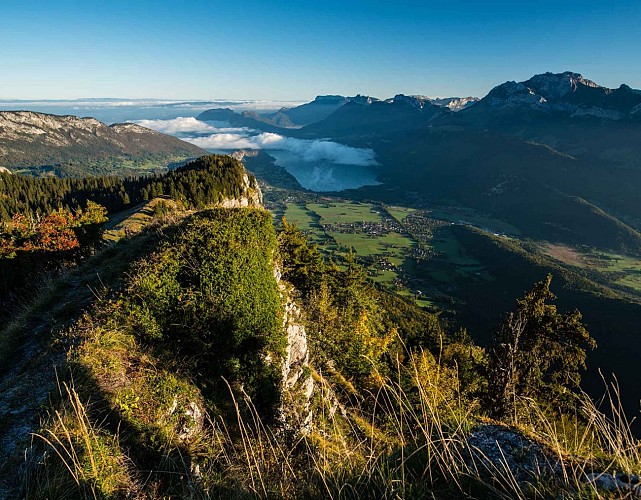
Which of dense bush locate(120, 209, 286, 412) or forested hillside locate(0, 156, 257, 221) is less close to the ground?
dense bush locate(120, 209, 286, 412)

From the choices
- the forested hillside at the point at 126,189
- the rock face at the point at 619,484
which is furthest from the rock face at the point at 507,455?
the forested hillside at the point at 126,189

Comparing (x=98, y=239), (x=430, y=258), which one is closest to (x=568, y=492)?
(x=98, y=239)

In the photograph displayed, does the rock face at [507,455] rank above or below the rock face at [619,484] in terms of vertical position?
below

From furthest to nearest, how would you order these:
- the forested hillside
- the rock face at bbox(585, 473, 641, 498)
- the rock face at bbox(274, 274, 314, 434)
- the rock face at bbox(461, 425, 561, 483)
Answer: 1. the forested hillside
2. the rock face at bbox(274, 274, 314, 434)
3. the rock face at bbox(461, 425, 561, 483)
4. the rock face at bbox(585, 473, 641, 498)

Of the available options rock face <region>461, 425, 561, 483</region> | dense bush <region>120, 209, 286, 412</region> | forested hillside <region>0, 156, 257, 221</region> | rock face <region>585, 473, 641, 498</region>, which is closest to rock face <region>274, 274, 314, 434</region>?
dense bush <region>120, 209, 286, 412</region>

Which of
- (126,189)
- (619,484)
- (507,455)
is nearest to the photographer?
(619,484)

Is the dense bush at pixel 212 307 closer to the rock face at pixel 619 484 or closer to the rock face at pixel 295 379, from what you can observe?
the rock face at pixel 295 379

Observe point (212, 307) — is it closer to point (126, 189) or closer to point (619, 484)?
point (619, 484)

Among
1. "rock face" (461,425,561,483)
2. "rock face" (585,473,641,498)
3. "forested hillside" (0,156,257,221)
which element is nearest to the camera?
"rock face" (585,473,641,498)

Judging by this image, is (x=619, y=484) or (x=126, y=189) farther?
(x=126, y=189)

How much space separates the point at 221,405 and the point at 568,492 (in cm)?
896

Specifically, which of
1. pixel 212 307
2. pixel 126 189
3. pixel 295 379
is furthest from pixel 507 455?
pixel 126 189

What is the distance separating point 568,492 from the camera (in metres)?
3.24

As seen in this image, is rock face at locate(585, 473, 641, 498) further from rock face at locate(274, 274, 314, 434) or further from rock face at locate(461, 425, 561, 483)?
rock face at locate(274, 274, 314, 434)
